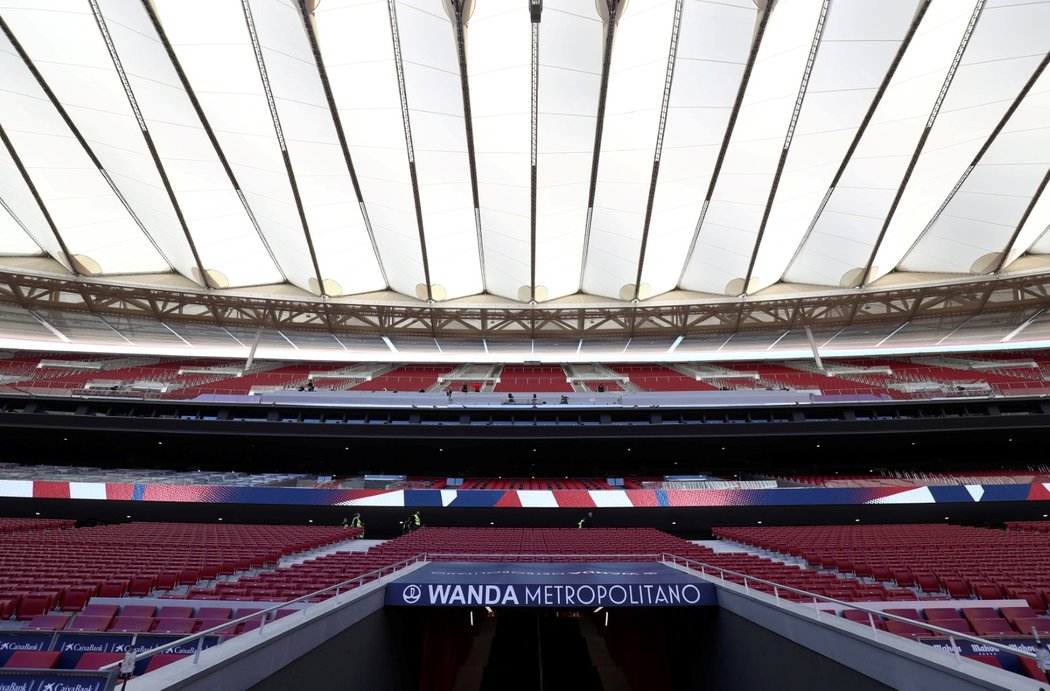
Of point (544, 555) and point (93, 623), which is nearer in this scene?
point (93, 623)

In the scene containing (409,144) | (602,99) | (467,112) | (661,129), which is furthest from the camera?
(409,144)

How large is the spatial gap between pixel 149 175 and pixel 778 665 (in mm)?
26953

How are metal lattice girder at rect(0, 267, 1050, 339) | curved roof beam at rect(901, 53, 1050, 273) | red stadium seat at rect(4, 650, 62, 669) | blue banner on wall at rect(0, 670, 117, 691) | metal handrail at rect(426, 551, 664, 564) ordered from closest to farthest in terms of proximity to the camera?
blue banner on wall at rect(0, 670, 117, 691)
red stadium seat at rect(4, 650, 62, 669)
metal handrail at rect(426, 551, 664, 564)
curved roof beam at rect(901, 53, 1050, 273)
metal lattice girder at rect(0, 267, 1050, 339)

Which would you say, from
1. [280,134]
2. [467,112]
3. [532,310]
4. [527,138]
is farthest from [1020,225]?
[280,134]

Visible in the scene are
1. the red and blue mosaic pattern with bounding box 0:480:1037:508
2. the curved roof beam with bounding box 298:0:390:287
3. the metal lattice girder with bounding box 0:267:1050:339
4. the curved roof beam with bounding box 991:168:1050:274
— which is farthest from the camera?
the metal lattice girder with bounding box 0:267:1050:339

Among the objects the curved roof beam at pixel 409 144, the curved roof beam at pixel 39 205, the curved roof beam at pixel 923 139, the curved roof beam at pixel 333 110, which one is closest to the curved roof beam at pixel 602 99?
the curved roof beam at pixel 409 144

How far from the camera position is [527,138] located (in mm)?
18906

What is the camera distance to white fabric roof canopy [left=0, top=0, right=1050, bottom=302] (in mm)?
15500

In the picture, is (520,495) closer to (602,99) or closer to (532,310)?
(532,310)

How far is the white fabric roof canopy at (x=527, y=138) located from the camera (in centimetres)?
1550

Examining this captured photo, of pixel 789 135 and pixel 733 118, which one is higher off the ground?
pixel 733 118

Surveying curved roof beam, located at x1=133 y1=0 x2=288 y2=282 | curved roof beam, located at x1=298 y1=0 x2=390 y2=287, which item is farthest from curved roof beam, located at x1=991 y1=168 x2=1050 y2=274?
curved roof beam, located at x1=133 y1=0 x2=288 y2=282

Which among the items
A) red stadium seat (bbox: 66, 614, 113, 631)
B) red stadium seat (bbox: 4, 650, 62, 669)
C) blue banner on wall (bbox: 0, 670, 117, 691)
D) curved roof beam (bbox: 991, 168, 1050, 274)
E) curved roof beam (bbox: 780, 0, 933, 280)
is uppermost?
curved roof beam (bbox: 780, 0, 933, 280)

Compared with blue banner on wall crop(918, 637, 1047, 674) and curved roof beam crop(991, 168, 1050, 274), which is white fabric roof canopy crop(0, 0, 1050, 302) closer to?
curved roof beam crop(991, 168, 1050, 274)
